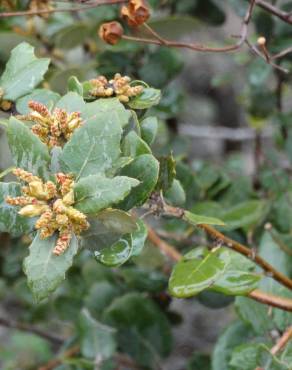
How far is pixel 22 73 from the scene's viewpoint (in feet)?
3.16

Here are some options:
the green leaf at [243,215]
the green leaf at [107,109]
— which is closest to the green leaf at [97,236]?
the green leaf at [107,109]

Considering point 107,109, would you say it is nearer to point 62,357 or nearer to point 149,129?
point 149,129

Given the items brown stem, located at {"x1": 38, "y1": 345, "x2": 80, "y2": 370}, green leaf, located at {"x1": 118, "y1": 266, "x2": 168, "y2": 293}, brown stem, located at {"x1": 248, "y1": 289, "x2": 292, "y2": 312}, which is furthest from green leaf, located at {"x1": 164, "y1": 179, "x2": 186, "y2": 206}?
brown stem, located at {"x1": 38, "y1": 345, "x2": 80, "y2": 370}

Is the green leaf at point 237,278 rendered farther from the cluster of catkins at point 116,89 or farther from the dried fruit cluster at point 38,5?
the dried fruit cluster at point 38,5

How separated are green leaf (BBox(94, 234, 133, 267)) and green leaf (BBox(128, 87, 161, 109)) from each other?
170 millimetres

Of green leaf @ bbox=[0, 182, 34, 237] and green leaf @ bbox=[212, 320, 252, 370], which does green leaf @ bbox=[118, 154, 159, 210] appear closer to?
green leaf @ bbox=[0, 182, 34, 237]

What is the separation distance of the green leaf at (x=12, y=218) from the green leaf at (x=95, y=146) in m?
→ 0.07

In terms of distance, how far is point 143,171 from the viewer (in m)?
0.85

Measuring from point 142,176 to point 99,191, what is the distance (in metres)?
0.09

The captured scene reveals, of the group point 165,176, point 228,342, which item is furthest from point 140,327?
point 165,176

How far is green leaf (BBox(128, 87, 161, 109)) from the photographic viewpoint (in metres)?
0.92

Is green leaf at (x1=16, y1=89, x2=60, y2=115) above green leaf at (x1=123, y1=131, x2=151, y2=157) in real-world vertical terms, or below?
below

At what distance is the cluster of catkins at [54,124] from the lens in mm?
830

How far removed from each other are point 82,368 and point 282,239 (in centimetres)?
46
